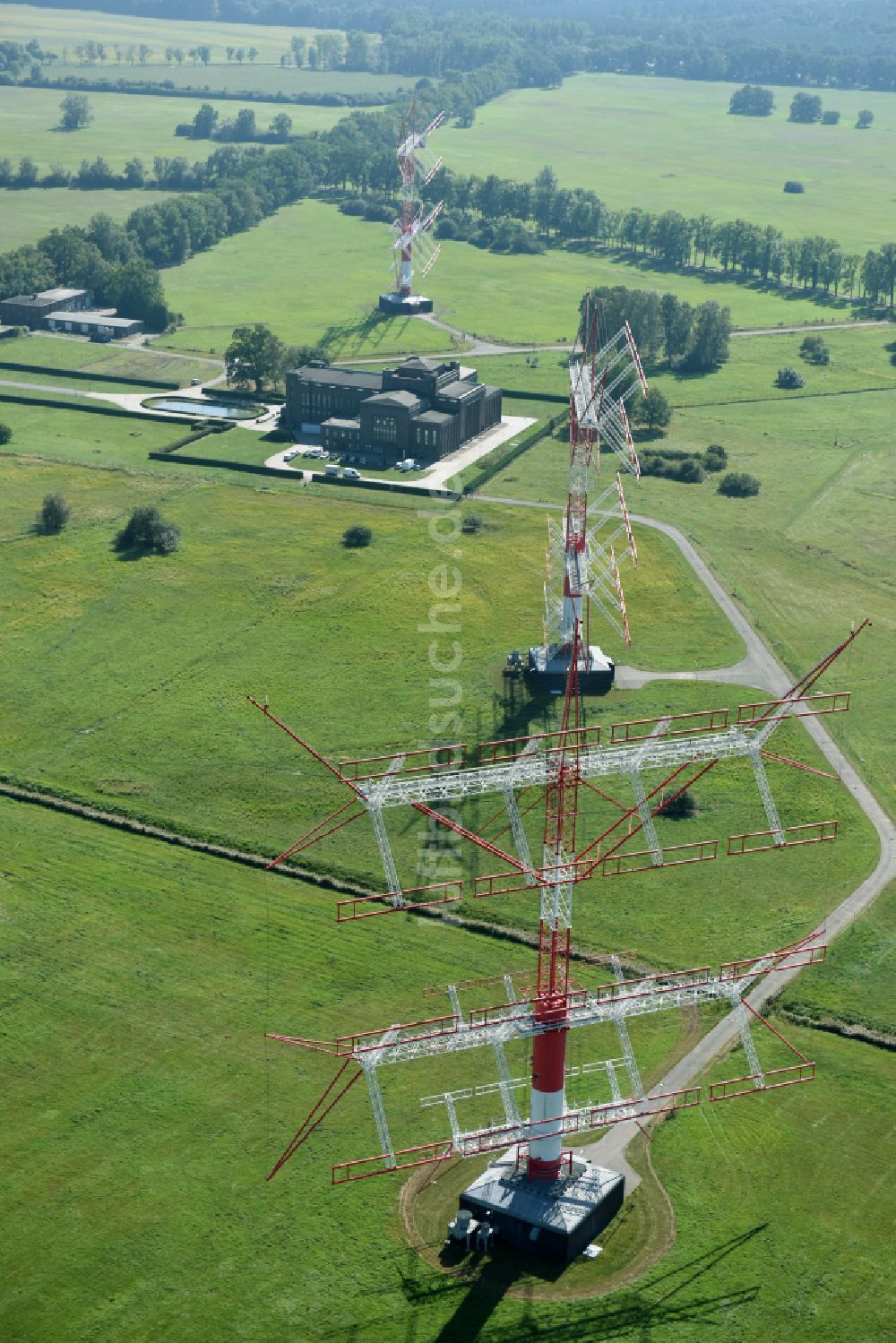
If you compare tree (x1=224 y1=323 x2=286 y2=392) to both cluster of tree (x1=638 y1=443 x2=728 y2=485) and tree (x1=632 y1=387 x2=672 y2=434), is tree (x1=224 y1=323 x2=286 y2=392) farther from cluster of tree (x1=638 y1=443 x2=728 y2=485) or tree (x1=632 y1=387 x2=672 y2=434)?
cluster of tree (x1=638 y1=443 x2=728 y2=485)

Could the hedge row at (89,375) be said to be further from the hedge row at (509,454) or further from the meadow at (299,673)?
the hedge row at (509,454)

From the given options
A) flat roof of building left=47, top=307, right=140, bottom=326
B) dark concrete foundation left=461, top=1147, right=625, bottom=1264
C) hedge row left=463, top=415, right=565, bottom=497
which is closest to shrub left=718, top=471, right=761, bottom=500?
hedge row left=463, top=415, right=565, bottom=497

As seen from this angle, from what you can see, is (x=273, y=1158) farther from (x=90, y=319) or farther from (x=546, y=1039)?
(x=90, y=319)

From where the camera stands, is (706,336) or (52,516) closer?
(52,516)

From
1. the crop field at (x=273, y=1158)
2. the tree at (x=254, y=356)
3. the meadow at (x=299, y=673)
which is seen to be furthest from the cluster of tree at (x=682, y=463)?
the crop field at (x=273, y=1158)

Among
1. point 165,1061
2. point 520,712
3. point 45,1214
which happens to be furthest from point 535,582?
point 45,1214

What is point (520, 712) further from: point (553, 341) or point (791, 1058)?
point (553, 341)

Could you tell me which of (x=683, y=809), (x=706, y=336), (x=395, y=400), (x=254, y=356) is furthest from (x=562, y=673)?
(x=706, y=336)
